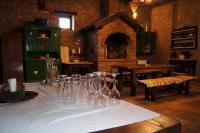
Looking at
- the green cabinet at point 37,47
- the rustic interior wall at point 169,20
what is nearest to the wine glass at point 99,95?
the green cabinet at point 37,47

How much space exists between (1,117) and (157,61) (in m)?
8.05

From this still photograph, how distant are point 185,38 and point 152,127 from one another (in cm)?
689

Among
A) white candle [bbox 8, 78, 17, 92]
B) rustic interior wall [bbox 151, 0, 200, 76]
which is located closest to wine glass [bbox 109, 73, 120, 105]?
white candle [bbox 8, 78, 17, 92]

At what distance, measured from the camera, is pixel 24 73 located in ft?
17.5

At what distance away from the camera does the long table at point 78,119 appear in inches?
30.4

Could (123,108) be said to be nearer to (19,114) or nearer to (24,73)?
(19,114)

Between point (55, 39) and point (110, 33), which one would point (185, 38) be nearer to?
point (110, 33)

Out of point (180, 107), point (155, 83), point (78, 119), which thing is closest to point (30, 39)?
point (155, 83)

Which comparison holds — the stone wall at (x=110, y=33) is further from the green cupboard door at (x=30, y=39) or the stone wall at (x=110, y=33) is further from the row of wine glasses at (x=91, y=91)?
the row of wine glasses at (x=91, y=91)

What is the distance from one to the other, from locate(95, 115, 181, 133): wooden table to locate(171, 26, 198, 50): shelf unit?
6530 mm

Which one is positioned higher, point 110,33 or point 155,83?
point 110,33

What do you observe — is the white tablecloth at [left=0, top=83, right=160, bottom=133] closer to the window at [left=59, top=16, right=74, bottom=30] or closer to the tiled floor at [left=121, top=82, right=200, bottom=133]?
the tiled floor at [left=121, top=82, right=200, bottom=133]

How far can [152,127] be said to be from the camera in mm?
804

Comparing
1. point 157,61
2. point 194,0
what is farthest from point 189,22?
point 157,61
